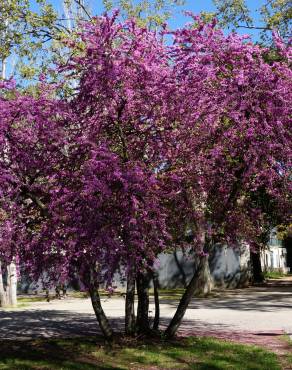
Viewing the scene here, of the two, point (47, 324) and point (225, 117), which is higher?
point (225, 117)

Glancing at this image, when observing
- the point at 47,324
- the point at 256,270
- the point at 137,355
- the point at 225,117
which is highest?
the point at 225,117

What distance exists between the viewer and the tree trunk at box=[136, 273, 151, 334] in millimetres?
10609

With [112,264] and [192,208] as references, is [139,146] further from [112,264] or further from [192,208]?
[112,264]

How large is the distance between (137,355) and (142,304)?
1718 mm

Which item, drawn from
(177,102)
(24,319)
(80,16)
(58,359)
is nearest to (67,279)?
(58,359)

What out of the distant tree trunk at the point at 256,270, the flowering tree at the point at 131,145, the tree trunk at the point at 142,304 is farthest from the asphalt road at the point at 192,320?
the distant tree trunk at the point at 256,270

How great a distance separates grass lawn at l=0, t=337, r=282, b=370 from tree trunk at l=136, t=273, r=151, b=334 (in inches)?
23.4

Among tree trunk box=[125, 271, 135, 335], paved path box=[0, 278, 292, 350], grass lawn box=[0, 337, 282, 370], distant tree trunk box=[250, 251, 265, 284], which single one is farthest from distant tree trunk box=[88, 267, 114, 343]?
distant tree trunk box=[250, 251, 265, 284]

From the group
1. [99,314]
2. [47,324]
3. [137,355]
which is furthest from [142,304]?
[47,324]

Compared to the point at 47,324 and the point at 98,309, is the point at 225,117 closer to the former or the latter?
the point at 98,309

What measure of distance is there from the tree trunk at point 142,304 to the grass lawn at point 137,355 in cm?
60

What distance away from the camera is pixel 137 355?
903 cm

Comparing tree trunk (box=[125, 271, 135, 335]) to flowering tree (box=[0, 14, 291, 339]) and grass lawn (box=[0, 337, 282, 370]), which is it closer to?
grass lawn (box=[0, 337, 282, 370])

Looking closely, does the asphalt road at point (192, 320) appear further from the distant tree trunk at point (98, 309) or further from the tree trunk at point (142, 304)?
the distant tree trunk at point (98, 309)
